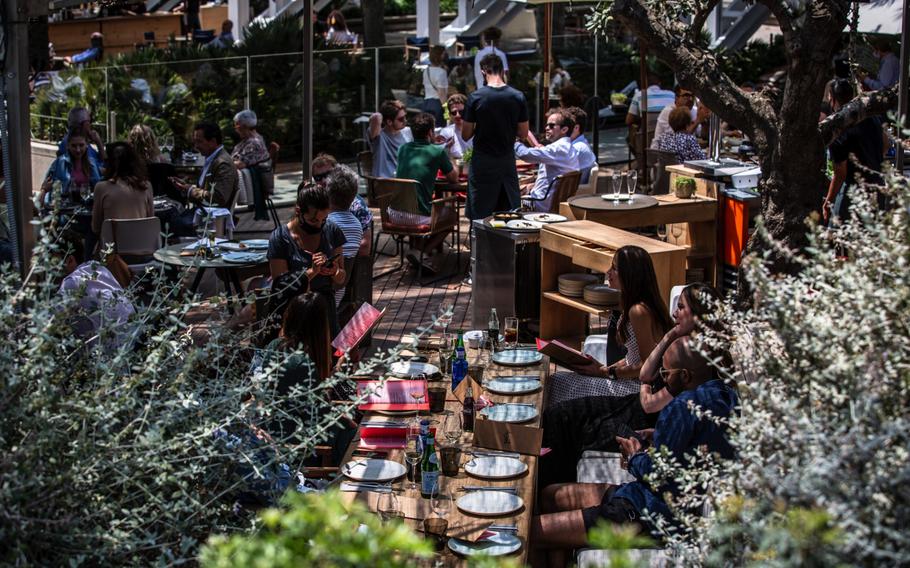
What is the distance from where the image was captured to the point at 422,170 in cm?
974

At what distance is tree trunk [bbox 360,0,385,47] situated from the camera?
18.8 m

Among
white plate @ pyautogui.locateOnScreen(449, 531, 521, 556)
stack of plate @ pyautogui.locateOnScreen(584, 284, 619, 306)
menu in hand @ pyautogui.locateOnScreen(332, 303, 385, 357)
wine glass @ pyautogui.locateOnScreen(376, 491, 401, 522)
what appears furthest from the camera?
stack of plate @ pyautogui.locateOnScreen(584, 284, 619, 306)

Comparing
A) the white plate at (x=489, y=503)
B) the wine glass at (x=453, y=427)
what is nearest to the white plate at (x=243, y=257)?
the wine glass at (x=453, y=427)

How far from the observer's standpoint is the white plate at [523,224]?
7.79 metres

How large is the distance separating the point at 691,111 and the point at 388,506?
9.44m

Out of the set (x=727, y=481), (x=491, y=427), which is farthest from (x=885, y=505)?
(x=491, y=427)

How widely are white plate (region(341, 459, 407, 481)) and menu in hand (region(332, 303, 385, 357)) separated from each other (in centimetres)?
118

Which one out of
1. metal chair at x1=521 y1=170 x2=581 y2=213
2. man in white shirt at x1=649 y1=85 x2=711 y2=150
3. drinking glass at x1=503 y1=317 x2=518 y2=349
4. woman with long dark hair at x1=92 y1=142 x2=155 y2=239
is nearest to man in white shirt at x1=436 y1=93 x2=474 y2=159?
man in white shirt at x1=649 y1=85 x2=711 y2=150

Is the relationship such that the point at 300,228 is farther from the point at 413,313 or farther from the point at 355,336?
the point at 413,313

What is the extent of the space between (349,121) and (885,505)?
13013 millimetres

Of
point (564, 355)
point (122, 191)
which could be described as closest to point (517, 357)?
point (564, 355)

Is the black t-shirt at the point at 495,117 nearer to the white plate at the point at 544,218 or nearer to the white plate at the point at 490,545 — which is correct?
the white plate at the point at 544,218

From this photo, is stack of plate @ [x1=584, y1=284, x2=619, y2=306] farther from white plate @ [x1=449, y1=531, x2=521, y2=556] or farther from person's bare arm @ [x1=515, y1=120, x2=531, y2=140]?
white plate @ [x1=449, y1=531, x2=521, y2=556]

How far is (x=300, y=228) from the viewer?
6.66 metres
